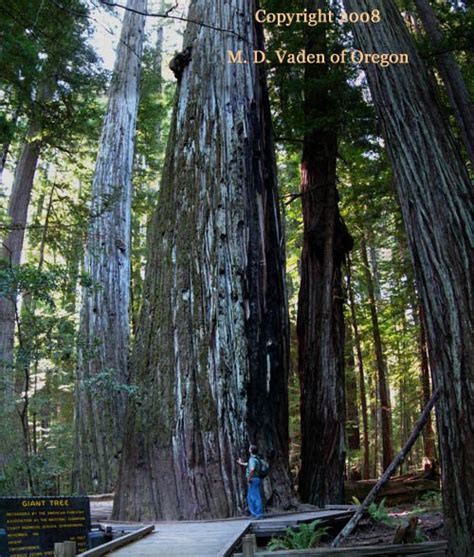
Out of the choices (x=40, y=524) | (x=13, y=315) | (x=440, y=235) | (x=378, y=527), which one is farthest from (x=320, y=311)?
(x=13, y=315)

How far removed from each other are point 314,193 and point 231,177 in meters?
3.78

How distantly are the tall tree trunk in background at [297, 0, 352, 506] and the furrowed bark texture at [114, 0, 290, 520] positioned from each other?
2384mm

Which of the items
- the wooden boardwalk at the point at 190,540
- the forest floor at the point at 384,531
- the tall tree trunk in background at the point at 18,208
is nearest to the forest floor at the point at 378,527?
the forest floor at the point at 384,531

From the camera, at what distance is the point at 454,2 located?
1074 centimetres

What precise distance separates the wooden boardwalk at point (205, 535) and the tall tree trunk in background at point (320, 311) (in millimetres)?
3039

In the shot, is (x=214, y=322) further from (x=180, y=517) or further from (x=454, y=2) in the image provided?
(x=454, y=2)

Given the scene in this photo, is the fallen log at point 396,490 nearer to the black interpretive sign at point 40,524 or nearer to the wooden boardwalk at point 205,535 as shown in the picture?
the wooden boardwalk at point 205,535

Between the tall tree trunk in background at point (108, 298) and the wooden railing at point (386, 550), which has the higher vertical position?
the tall tree trunk in background at point (108, 298)

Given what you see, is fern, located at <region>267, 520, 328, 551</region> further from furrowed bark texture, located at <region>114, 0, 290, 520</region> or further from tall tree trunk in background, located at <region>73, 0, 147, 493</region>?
tall tree trunk in background, located at <region>73, 0, 147, 493</region>

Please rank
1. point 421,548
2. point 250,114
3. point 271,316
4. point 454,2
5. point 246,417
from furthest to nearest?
point 454,2 < point 250,114 < point 271,316 < point 246,417 < point 421,548

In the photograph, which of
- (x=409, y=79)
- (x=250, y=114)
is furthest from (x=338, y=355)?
(x=409, y=79)

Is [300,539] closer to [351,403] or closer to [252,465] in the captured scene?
[252,465]

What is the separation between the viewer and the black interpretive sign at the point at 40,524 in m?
5.11

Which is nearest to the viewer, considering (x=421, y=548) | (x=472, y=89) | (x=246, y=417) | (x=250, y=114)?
(x=421, y=548)
